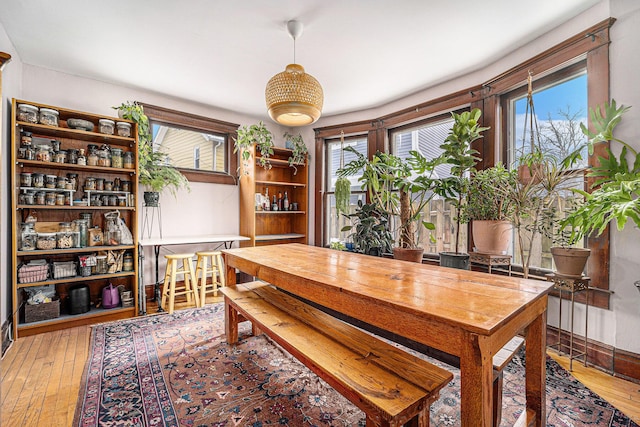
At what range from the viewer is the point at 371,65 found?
3012 millimetres

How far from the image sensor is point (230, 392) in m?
1.80

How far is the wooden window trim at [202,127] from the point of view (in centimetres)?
371

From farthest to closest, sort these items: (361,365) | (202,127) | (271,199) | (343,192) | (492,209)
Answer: (271,199), (202,127), (343,192), (492,209), (361,365)

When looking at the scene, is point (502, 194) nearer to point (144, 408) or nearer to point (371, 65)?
point (371, 65)

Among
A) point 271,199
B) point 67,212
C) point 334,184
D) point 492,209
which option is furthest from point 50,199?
point 492,209

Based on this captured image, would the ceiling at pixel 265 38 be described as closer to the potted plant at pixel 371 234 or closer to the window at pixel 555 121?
the window at pixel 555 121

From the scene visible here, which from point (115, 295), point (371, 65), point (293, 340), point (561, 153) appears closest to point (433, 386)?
point (293, 340)

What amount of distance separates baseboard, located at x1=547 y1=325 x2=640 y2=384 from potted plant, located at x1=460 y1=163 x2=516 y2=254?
2.80 feet

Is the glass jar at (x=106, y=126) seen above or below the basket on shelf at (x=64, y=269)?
above

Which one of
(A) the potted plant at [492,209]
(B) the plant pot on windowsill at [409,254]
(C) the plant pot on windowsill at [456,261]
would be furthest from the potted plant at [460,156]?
(B) the plant pot on windowsill at [409,254]

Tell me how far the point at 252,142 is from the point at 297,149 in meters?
0.75

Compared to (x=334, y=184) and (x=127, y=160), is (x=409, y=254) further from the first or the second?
(x=127, y=160)

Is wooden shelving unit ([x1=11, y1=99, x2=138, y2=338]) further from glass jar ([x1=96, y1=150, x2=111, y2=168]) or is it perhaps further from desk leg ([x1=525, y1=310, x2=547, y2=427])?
desk leg ([x1=525, y1=310, x2=547, y2=427])

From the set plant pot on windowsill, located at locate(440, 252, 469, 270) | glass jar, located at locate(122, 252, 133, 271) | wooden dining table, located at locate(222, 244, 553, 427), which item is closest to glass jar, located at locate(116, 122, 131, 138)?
glass jar, located at locate(122, 252, 133, 271)
